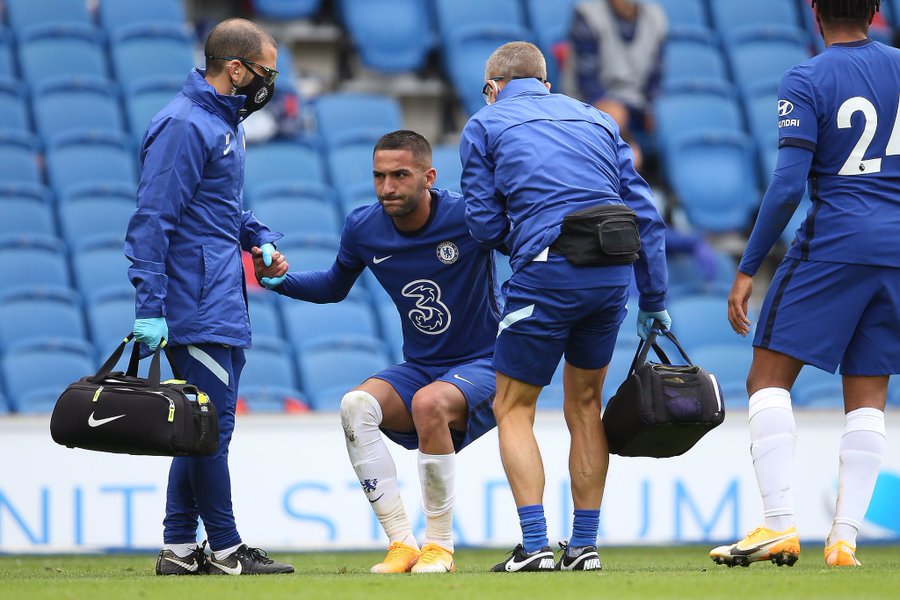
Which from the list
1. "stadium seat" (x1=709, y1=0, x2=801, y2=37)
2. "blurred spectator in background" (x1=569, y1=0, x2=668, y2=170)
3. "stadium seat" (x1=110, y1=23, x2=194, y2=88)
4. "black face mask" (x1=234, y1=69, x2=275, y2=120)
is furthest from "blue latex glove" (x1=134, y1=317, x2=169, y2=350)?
"stadium seat" (x1=709, y1=0, x2=801, y2=37)

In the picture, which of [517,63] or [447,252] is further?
[447,252]

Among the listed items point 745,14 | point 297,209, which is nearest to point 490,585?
point 297,209

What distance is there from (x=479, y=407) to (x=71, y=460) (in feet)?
9.65

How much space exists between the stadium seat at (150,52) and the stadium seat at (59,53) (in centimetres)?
16

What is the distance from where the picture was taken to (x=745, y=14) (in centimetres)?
1234

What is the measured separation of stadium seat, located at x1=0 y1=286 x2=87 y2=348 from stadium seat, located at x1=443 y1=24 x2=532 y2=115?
387 centimetres

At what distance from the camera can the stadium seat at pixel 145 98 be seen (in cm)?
1027

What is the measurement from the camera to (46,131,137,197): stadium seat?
389 inches

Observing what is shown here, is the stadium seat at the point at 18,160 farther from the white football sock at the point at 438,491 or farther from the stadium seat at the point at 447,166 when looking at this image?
the white football sock at the point at 438,491

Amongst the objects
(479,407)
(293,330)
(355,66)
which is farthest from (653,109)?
(479,407)

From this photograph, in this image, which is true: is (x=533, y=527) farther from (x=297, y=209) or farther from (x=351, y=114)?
(x=351, y=114)

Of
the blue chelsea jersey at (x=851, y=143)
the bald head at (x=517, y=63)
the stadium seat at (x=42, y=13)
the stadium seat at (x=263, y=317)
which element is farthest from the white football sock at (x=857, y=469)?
the stadium seat at (x=42, y=13)

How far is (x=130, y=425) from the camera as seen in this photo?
478 cm

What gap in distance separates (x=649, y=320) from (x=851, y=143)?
996 mm
